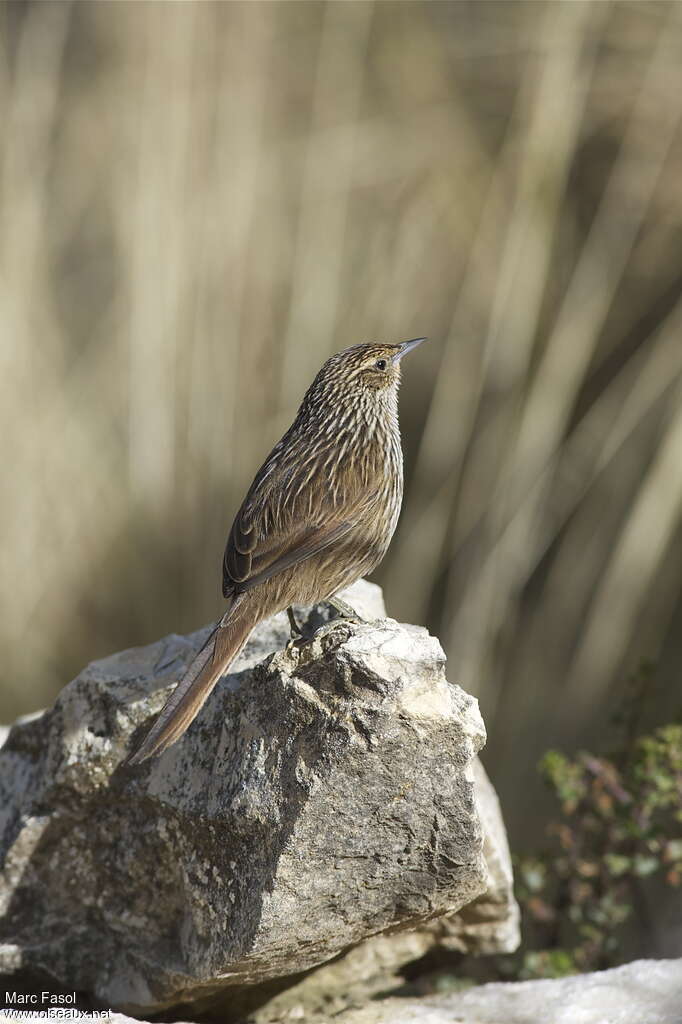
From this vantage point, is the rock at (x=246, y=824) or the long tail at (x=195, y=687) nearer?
the rock at (x=246, y=824)

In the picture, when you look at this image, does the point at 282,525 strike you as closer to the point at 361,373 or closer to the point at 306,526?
the point at 306,526

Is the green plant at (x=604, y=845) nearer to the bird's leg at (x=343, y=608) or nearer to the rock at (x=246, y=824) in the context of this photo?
the rock at (x=246, y=824)

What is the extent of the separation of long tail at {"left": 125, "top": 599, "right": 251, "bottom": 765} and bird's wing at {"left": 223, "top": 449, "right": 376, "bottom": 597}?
0.49 feet

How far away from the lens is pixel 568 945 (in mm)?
4410

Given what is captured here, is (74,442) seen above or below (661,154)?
below

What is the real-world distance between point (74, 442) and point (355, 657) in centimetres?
285

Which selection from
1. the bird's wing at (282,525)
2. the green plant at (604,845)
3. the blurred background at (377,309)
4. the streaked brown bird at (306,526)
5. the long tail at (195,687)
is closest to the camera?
the long tail at (195,687)

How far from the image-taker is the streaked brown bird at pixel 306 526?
255cm

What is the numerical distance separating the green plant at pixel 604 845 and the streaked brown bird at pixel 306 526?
1093 mm

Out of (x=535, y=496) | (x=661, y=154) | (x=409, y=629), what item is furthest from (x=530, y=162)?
(x=409, y=629)

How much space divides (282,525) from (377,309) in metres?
2.05

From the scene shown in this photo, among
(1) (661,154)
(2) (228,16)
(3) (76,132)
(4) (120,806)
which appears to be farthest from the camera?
(3) (76,132)

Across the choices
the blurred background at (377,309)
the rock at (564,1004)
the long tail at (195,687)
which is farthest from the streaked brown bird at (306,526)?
the blurred background at (377,309)

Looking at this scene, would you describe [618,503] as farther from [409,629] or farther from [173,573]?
[409,629]
